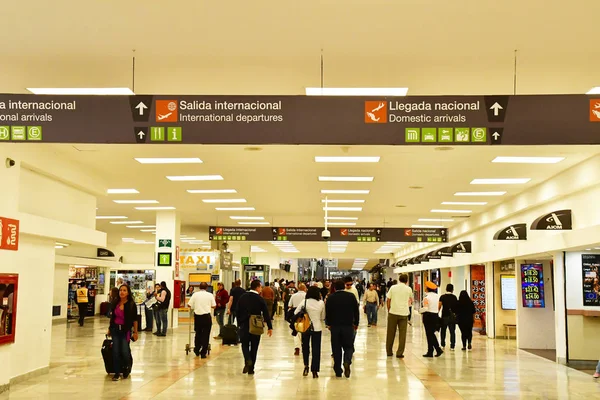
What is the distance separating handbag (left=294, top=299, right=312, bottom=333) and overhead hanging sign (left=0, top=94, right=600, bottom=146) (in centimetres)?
495

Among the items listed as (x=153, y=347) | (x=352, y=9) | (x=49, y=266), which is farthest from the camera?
(x=153, y=347)

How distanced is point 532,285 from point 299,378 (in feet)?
30.9

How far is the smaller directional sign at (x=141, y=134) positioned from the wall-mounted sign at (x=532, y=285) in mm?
13902

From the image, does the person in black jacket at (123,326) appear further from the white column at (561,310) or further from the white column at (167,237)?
the white column at (167,237)

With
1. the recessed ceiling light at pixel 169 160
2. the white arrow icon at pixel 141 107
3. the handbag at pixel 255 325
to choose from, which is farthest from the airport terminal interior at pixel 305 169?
the handbag at pixel 255 325

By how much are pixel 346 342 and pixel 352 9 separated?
6827 mm

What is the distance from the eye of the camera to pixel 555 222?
13758mm

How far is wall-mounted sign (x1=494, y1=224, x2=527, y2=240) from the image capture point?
54.3 feet

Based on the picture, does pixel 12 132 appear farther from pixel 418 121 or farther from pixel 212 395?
pixel 212 395

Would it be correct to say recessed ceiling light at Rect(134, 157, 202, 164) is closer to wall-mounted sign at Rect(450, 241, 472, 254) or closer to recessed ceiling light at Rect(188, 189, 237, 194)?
recessed ceiling light at Rect(188, 189, 237, 194)

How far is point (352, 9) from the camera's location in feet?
19.8

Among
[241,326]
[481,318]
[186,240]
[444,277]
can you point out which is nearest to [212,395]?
[241,326]

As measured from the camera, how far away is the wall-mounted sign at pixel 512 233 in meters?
16.5

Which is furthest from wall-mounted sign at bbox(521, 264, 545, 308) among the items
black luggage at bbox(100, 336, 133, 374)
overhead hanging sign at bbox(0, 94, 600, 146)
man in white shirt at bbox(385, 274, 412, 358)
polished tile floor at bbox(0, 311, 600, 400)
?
overhead hanging sign at bbox(0, 94, 600, 146)
